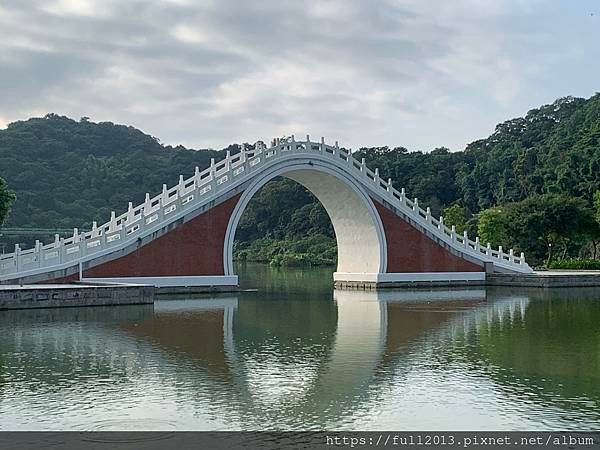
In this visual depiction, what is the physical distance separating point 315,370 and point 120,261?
13333 mm

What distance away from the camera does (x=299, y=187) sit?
6544 centimetres

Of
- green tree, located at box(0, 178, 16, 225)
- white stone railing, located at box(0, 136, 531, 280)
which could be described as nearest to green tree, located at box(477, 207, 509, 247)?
white stone railing, located at box(0, 136, 531, 280)

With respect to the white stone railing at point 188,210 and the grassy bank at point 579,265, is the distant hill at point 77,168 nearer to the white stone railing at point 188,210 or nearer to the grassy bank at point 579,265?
the white stone railing at point 188,210

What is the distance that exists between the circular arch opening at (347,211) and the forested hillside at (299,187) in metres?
17.6

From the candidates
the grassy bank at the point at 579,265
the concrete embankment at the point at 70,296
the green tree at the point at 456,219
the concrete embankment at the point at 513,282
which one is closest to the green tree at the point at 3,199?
the concrete embankment at the point at 70,296

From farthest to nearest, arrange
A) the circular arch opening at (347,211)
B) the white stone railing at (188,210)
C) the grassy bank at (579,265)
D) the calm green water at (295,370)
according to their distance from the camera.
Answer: the grassy bank at (579,265)
the circular arch opening at (347,211)
the white stone railing at (188,210)
the calm green water at (295,370)

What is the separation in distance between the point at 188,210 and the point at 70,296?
667 centimetres

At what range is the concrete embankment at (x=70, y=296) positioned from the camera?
16.8 meters

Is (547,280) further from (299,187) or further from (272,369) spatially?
(299,187)

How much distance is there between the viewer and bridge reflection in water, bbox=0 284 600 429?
7555mm

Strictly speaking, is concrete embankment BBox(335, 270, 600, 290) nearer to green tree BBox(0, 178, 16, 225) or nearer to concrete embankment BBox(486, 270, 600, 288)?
concrete embankment BBox(486, 270, 600, 288)

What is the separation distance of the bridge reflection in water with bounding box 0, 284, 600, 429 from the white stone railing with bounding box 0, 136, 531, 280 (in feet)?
11.6

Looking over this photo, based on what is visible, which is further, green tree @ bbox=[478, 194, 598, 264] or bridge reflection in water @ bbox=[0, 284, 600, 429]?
green tree @ bbox=[478, 194, 598, 264]

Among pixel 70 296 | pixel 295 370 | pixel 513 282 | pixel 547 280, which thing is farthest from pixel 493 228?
pixel 295 370
